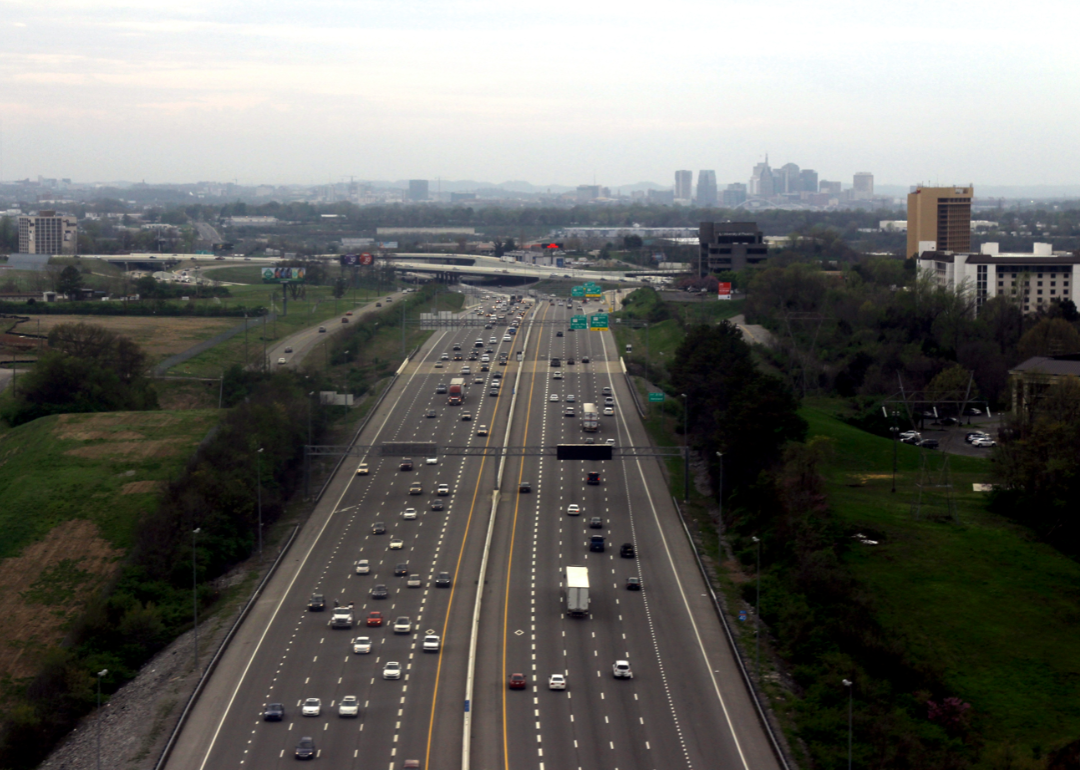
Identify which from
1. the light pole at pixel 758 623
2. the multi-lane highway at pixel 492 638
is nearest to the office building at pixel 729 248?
the multi-lane highway at pixel 492 638

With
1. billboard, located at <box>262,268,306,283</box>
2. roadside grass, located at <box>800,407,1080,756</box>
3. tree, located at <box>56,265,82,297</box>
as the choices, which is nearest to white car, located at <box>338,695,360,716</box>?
roadside grass, located at <box>800,407,1080,756</box>

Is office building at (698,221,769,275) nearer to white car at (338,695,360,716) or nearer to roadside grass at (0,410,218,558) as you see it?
roadside grass at (0,410,218,558)

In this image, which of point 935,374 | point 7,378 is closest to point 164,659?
point 7,378

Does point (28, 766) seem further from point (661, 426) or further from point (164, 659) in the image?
point (661, 426)

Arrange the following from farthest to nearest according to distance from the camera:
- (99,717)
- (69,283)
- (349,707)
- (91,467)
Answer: (69,283) < (91,467) < (99,717) < (349,707)

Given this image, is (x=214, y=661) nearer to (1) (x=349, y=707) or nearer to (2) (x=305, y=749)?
(1) (x=349, y=707)

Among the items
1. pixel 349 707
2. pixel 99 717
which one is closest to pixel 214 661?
pixel 99 717
